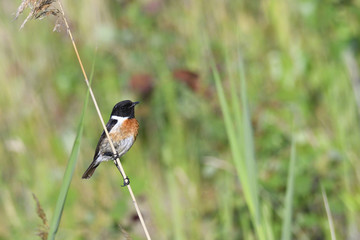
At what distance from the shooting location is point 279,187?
3.15m

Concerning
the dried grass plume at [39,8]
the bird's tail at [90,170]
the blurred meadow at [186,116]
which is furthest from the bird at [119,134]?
the blurred meadow at [186,116]

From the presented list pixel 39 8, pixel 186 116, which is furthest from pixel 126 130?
pixel 186 116

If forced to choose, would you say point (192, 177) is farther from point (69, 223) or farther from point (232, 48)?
point (232, 48)

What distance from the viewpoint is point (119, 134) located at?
5.90 feet

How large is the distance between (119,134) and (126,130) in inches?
2.0

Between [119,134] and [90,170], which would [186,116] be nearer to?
[119,134]

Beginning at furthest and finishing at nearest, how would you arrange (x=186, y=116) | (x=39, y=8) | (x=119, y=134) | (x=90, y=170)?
(x=186, y=116)
(x=119, y=134)
(x=90, y=170)
(x=39, y=8)

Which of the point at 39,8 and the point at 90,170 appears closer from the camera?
the point at 39,8

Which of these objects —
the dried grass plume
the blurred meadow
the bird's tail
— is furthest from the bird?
the blurred meadow

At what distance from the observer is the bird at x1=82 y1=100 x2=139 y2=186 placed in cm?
167

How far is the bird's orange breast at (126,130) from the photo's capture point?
Result: 174 centimetres

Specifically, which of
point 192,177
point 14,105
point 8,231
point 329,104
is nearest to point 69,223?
point 8,231

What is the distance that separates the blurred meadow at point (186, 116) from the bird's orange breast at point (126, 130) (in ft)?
2.73

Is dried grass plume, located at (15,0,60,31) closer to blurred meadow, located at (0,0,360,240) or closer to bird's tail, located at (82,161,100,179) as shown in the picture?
bird's tail, located at (82,161,100,179)
